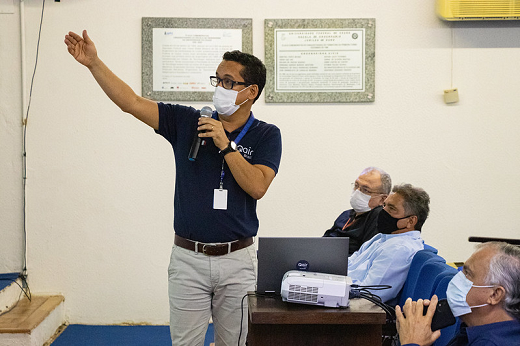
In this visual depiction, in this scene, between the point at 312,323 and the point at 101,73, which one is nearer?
the point at 312,323

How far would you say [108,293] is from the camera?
380 centimetres

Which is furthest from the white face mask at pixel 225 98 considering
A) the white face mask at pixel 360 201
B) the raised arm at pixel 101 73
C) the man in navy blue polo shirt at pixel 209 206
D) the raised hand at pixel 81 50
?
the white face mask at pixel 360 201

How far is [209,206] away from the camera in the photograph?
202 cm

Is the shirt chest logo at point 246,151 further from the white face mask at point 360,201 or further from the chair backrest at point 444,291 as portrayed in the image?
the white face mask at point 360,201

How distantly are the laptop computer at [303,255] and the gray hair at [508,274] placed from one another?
1.52 ft

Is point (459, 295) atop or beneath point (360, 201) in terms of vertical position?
beneath

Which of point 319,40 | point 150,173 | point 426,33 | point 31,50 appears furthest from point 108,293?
point 426,33

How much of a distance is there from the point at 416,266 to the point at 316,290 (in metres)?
0.87

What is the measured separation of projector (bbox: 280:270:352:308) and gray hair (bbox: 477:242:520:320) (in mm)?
421

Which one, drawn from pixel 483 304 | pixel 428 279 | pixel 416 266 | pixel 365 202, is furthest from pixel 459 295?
pixel 365 202

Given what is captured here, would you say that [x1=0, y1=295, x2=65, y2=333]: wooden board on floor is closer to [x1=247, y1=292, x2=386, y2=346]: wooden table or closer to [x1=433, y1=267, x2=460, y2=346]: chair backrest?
[x1=247, y1=292, x2=386, y2=346]: wooden table

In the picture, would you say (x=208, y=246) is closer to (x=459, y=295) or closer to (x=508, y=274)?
(x=459, y=295)

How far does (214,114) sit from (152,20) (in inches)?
70.4

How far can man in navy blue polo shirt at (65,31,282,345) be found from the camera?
2.00m
